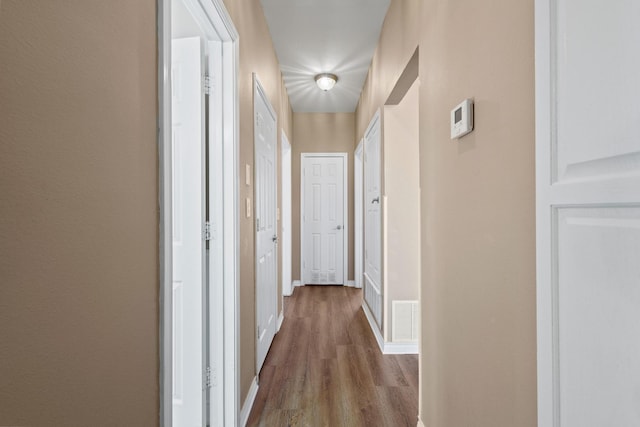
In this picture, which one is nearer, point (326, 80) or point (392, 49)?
point (392, 49)

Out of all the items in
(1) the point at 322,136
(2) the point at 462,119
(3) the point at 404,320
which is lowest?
(3) the point at 404,320

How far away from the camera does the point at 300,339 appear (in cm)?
321

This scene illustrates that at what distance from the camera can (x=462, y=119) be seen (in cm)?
122

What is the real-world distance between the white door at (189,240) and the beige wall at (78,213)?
749mm

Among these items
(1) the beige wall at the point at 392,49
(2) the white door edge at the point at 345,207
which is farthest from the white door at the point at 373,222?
(2) the white door edge at the point at 345,207

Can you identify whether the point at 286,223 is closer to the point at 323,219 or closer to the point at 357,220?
the point at 323,219

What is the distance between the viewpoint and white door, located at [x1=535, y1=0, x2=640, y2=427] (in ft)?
1.81

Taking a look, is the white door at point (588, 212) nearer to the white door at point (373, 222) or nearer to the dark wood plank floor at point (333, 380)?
Result: the dark wood plank floor at point (333, 380)

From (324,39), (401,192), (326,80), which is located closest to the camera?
(401,192)

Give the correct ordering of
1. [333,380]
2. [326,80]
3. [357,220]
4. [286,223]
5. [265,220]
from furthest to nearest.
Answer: [357,220]
[286,223]
[326,80]
[265,220]
[333,380]

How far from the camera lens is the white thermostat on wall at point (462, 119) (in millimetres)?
1183

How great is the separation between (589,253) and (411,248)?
2.35m

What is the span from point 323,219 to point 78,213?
4792 millimetres

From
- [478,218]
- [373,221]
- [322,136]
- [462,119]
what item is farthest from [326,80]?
[478,218]
